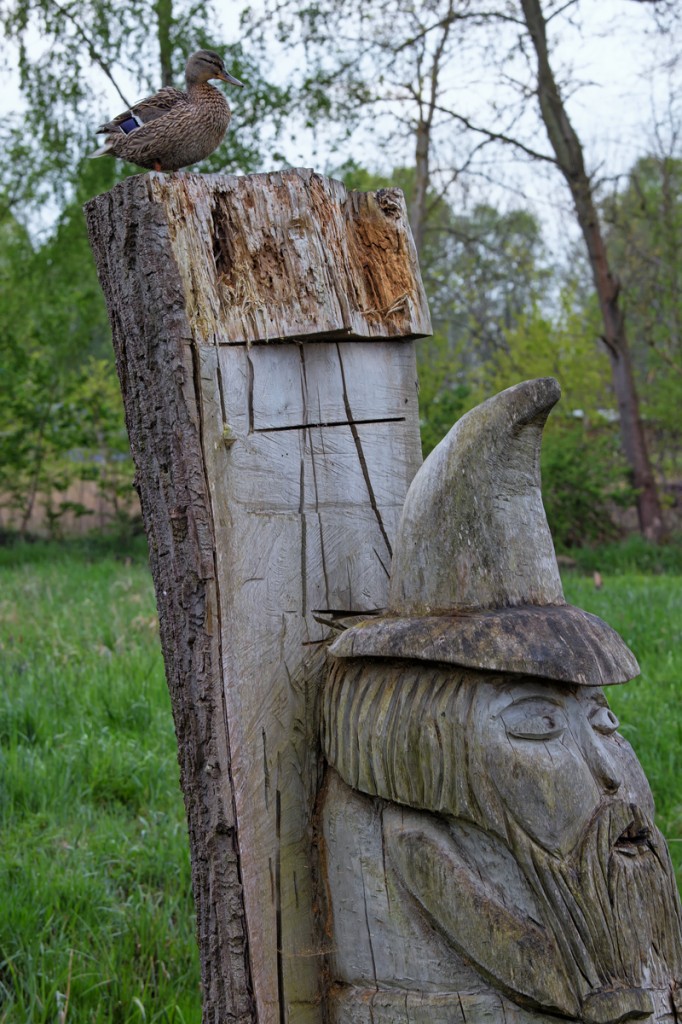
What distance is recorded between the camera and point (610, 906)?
1683 mm

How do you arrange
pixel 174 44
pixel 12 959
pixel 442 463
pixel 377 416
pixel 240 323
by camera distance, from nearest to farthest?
pixel 442 463, pixel 240 323, pixel 377 416, pixel 12 959, pixel 174 44

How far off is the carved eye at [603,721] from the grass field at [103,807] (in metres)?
1.65

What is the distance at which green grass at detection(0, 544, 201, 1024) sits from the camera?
291cm

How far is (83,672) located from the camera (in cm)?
498

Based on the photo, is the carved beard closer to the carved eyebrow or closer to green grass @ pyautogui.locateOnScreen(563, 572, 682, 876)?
the carved eyebrow

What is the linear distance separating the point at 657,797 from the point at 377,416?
265 cm

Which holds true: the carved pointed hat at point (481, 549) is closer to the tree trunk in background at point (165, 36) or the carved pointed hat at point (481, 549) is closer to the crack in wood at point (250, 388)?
the crack in wood at point (250, 388)

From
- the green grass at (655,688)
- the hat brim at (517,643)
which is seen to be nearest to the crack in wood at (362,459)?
the hat brim at (517,643)

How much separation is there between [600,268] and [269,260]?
11358 mm

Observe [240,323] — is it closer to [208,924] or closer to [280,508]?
[280,508]

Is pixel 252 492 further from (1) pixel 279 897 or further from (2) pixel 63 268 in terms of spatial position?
(2) pixel 63 268

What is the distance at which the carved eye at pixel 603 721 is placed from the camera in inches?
72.3

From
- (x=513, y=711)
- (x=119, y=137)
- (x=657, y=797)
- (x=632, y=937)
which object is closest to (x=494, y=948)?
(x=632, y=937)

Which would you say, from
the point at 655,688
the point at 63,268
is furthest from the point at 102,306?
the point at 655,688
